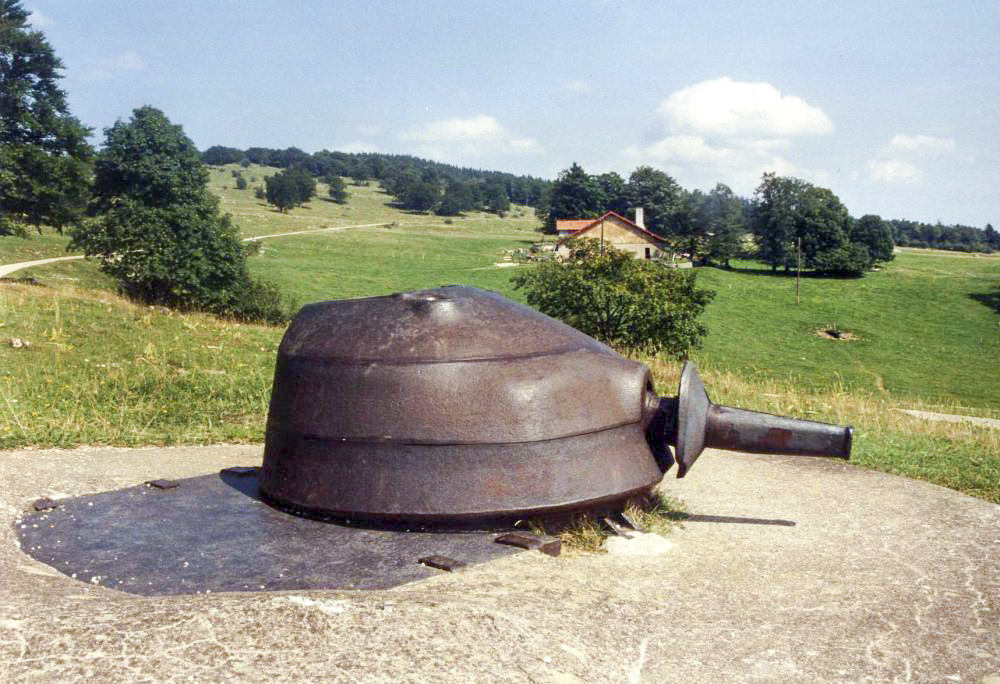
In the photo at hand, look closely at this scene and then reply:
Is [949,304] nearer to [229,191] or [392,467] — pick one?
[392,467]

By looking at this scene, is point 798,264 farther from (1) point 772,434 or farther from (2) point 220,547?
(2) point 220,547

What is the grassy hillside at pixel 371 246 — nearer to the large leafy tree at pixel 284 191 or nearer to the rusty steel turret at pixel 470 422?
the large leafy tree at pixel 284 191

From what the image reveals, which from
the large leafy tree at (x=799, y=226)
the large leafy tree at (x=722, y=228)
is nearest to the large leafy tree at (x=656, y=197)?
the large leafy tree at (x=722, y=228)

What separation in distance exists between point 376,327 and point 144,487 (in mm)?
2625

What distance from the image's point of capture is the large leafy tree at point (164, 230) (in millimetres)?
34781

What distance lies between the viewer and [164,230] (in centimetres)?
3609

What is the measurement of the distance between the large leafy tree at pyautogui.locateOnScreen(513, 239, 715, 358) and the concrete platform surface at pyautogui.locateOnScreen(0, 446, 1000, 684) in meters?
17.0

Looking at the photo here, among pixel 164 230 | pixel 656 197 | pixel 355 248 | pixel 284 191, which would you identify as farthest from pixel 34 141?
pixel 284 191

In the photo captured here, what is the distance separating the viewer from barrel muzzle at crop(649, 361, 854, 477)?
6.13 meters

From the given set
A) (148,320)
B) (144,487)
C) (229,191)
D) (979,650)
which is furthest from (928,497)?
(229,191)

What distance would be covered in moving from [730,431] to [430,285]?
49922 mm

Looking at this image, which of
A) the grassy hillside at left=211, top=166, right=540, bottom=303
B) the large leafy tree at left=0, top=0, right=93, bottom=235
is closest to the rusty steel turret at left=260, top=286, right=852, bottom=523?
the large leafy tree at left=0, top=0, right=93, bottom=235

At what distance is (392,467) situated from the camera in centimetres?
595

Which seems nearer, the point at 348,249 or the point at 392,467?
the point at 392,467
